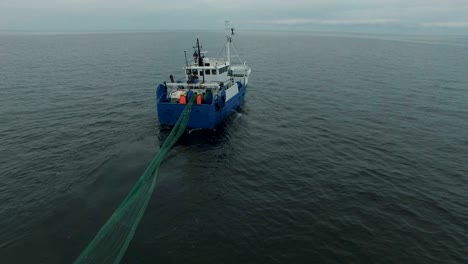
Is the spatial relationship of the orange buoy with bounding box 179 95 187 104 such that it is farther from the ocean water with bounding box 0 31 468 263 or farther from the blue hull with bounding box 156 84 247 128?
the ocean water with bounding box 0 31 468 263

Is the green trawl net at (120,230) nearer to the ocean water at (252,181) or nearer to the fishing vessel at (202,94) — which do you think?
the ocean water at (252,181)

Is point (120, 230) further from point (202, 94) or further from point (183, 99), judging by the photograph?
point (202, 94)

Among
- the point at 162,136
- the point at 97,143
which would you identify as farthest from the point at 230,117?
the point at 97,143

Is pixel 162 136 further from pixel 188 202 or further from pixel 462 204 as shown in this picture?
pixel 462 204

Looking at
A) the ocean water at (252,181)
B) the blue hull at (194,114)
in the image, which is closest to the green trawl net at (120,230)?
the ocean water at (252,181)

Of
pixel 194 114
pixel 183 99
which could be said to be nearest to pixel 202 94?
pixel 183 99

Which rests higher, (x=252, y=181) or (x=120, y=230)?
(x=120, y=230)
